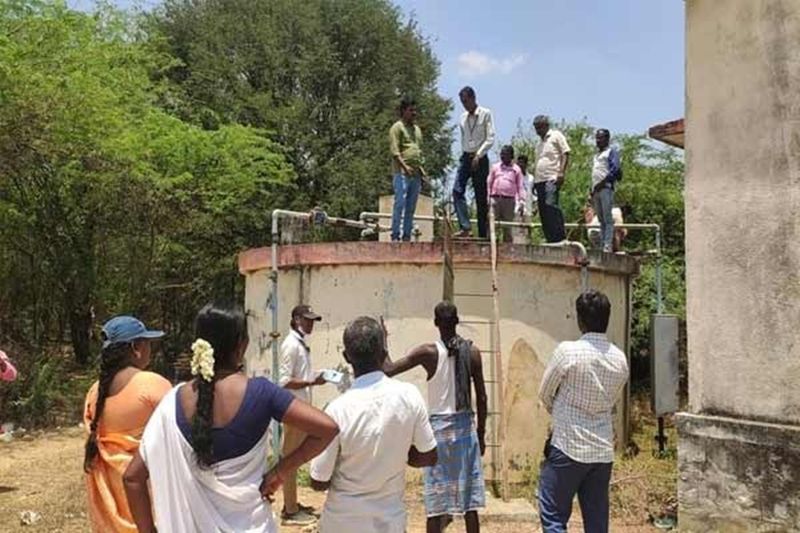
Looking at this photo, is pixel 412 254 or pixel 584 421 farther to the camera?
pixel 412 254

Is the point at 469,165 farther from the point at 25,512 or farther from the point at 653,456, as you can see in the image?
the point at 25,512

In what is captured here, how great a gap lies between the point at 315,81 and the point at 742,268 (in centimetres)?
2212

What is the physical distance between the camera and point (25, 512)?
7.46 meters

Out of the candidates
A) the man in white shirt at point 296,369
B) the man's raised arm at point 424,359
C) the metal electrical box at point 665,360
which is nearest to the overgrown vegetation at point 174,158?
the man in white shirt at point 296,369

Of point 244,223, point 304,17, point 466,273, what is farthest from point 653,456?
point 304,17

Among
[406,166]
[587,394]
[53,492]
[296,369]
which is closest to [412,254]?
[406,166]

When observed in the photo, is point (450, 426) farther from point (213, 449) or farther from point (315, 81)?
point (315, 81)

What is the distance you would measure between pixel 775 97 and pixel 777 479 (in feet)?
8.04

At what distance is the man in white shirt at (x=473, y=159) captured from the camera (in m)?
9.31

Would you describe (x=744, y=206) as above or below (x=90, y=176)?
below

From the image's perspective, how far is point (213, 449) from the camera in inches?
117

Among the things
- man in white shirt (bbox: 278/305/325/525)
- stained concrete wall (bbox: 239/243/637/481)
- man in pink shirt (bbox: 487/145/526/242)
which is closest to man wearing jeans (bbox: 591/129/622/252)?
man in pink shirt (bbox: 487/145/526/242)

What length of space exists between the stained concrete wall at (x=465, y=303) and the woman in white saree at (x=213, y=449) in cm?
540

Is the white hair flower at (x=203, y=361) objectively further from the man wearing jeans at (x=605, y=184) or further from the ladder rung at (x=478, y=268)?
the man wearing jeans at (x=605, y=184)
